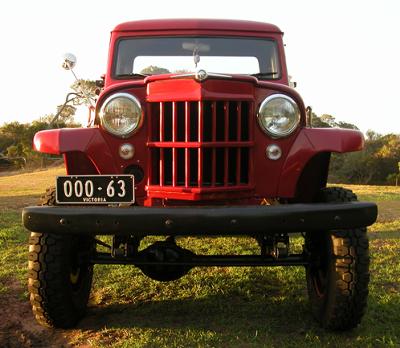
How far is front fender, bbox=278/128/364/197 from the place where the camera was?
296 centimetres

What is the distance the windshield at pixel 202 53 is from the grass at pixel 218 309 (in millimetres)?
1790

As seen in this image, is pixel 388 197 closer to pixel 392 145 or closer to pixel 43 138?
pixel 43 138

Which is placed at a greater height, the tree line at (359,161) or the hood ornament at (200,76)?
the hood ornament at (200,76)

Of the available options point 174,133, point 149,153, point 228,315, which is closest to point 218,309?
point 228,315

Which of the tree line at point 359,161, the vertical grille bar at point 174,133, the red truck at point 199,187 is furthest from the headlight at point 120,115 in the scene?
the tree line at point 359,161

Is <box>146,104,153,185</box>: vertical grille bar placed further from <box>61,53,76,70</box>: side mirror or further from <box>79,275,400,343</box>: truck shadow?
<box>61,53,76,70</box>: side mirror

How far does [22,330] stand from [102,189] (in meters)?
1.22

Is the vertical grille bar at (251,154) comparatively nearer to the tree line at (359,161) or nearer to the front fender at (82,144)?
the front fender at (82,144)

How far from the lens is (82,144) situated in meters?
3.02

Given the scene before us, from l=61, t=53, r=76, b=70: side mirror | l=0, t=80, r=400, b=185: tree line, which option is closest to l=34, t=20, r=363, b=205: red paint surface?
l=61, t=53, r=76, b=70: side mirror

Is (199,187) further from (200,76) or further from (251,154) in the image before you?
(200,76)

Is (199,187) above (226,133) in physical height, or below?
below

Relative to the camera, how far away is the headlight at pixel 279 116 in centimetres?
300

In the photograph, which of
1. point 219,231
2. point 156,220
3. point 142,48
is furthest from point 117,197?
point 142,48
